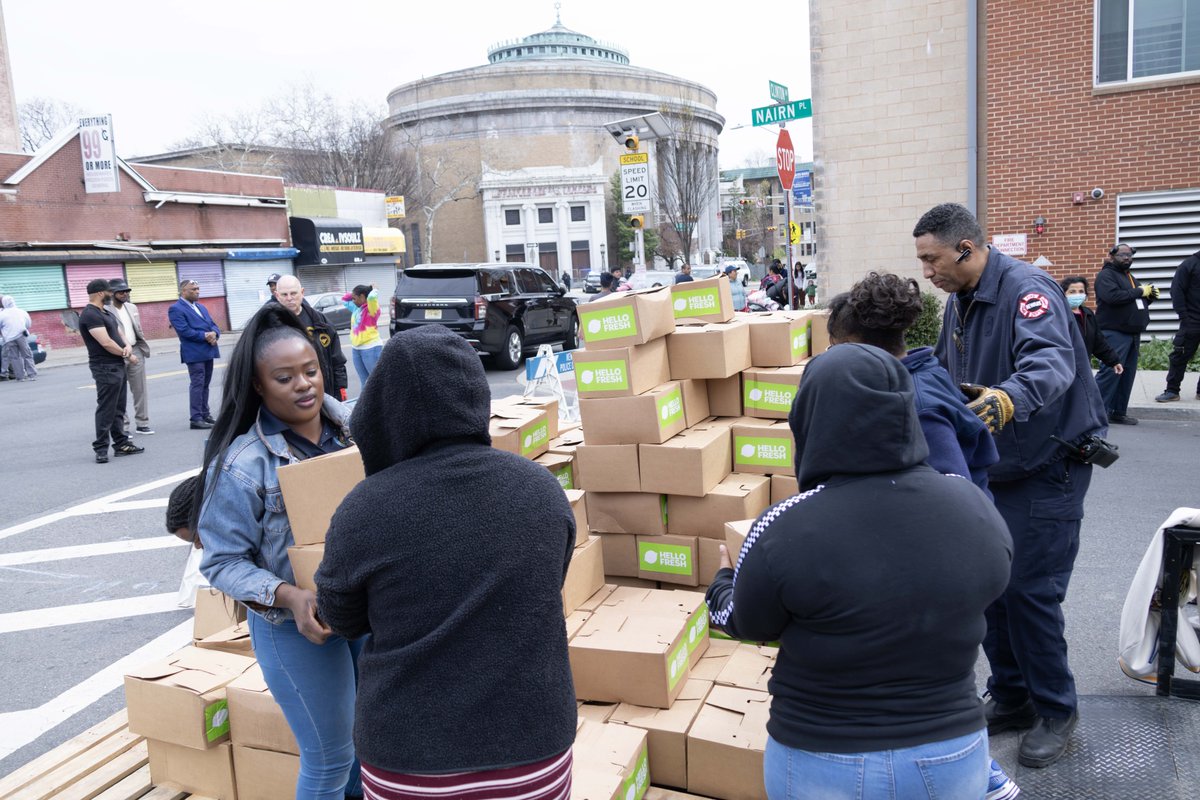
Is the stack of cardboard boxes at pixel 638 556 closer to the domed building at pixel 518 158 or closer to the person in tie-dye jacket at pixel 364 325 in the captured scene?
the person in tie-dye jacket at pixel 364 325

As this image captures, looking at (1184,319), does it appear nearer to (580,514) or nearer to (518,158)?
(580,514)

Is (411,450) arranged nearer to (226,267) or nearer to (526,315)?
(526,315)

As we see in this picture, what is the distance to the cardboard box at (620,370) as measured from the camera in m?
4.41

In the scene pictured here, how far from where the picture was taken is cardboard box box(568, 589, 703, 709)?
3.34 metres

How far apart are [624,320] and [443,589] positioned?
2.83 metres

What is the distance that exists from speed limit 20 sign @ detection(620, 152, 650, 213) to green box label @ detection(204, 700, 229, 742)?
44.0ft

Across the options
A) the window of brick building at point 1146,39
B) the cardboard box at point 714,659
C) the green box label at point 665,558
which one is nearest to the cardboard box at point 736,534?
the cardboard box at point 714,659

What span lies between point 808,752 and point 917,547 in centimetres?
53

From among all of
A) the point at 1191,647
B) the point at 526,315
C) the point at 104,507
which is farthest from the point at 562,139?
the point at 1191,647

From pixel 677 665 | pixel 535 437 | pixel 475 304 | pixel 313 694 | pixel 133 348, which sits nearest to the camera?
pixel 313 694

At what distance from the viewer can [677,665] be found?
3.46 m

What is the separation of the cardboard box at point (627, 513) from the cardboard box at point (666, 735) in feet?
3.90

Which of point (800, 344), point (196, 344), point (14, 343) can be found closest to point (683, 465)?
point (800, 344)

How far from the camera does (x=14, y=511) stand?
27.0ft
